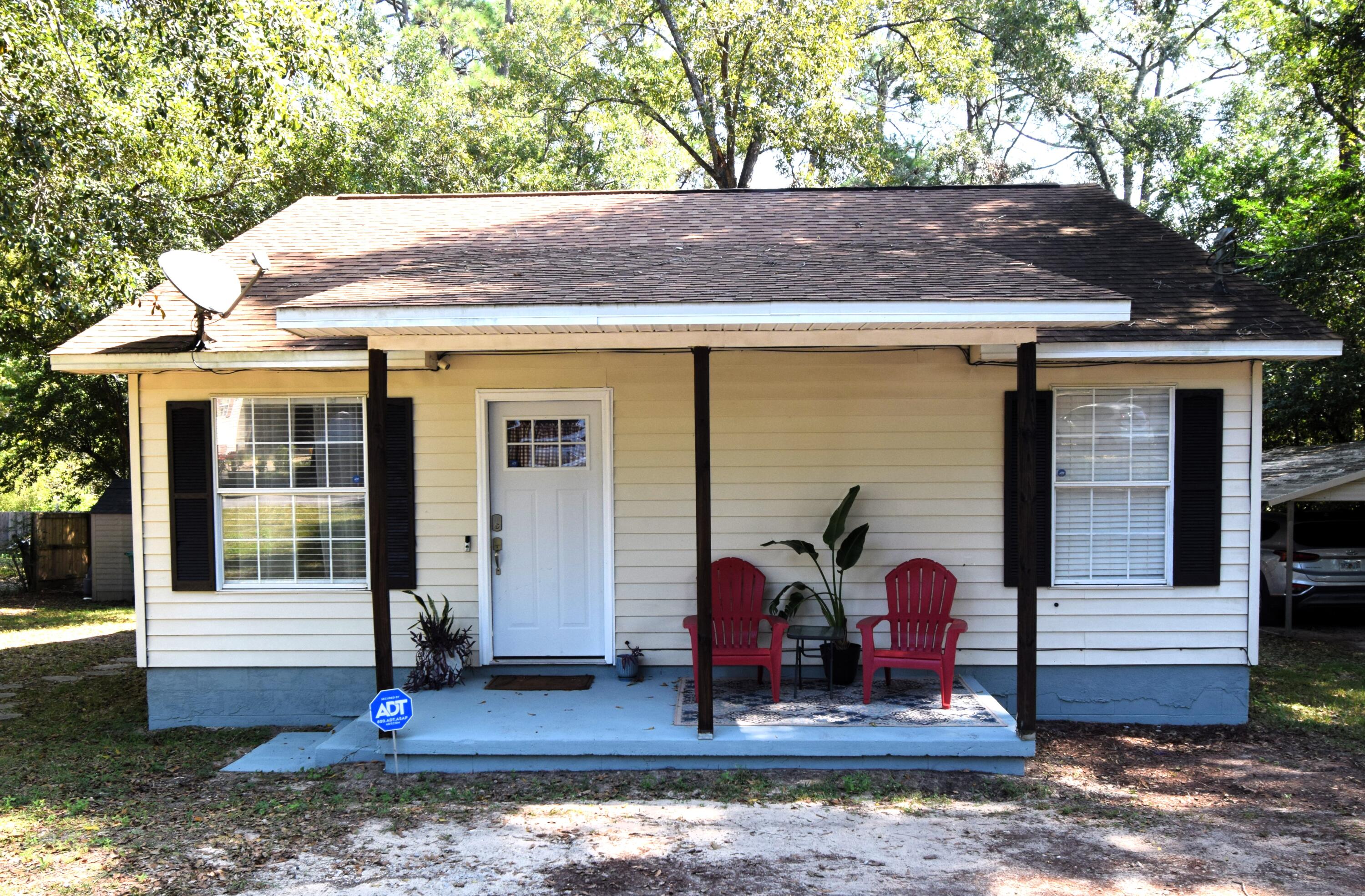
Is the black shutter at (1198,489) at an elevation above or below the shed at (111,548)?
above

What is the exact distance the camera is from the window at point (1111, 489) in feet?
21.8

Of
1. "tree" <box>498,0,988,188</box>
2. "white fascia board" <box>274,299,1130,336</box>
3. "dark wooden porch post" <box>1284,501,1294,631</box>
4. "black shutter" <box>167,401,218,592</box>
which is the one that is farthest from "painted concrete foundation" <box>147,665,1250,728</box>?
"tree" <box>498,0,988,188</box>

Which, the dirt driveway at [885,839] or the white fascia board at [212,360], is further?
the white fascia board at [212,360]

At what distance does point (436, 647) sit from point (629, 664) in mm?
1308

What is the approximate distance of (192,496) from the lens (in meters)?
6.74

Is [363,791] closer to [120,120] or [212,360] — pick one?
[212,360]

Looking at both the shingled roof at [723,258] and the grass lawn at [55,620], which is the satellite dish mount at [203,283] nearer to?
the shingled roof at [723,258]

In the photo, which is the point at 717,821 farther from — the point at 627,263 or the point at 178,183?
the point at 178,183

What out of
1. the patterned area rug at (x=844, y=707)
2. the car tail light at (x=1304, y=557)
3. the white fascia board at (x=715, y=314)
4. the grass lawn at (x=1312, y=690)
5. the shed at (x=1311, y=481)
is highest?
the white fascia board at (x=715, y=314)

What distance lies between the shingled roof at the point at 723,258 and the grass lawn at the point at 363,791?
261cm

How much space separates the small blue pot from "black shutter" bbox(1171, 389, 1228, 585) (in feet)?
12.2

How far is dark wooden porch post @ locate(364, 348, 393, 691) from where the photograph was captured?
220 inches

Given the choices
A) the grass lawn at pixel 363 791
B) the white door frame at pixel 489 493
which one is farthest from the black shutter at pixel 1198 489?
the white door frame at pixel 489 493

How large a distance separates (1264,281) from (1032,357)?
34.5ft
